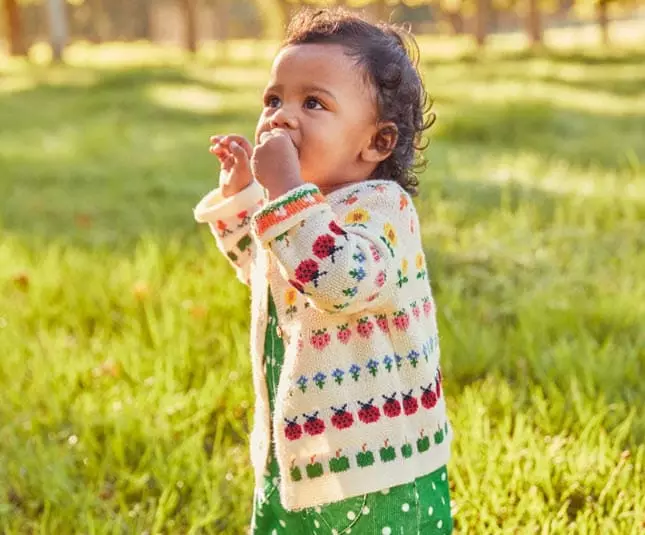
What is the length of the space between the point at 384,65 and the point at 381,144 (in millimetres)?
155

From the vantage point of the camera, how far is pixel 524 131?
8.98m

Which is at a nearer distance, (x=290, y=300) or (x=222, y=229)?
(x=290, y=300)

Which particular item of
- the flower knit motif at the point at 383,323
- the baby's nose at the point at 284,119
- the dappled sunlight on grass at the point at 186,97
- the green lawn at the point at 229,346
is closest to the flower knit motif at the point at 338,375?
the flower knit motif at the point at 383,323

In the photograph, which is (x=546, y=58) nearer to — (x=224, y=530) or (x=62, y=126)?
(x=62, y=126)

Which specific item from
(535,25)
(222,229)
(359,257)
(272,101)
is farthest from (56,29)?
(359,257)

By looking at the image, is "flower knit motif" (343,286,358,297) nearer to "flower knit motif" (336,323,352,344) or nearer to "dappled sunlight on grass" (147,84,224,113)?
"flower knit motif" (336,323,352,344)

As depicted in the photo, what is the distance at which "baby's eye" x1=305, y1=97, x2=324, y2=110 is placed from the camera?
175cm

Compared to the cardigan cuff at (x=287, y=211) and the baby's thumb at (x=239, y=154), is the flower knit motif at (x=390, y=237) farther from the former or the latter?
the baby's thumb at (x=239, y=154)

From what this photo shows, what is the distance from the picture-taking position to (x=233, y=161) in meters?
2.06

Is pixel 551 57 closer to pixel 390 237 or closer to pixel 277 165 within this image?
pixel 390 237

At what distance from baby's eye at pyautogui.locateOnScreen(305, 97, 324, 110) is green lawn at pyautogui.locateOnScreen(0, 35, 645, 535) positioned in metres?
1.20

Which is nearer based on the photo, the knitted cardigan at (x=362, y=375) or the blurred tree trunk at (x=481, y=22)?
the knitted cardigan at (x=362, y=375)

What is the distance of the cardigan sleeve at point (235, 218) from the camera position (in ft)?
6.81

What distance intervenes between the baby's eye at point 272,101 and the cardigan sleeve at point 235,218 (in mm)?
288
